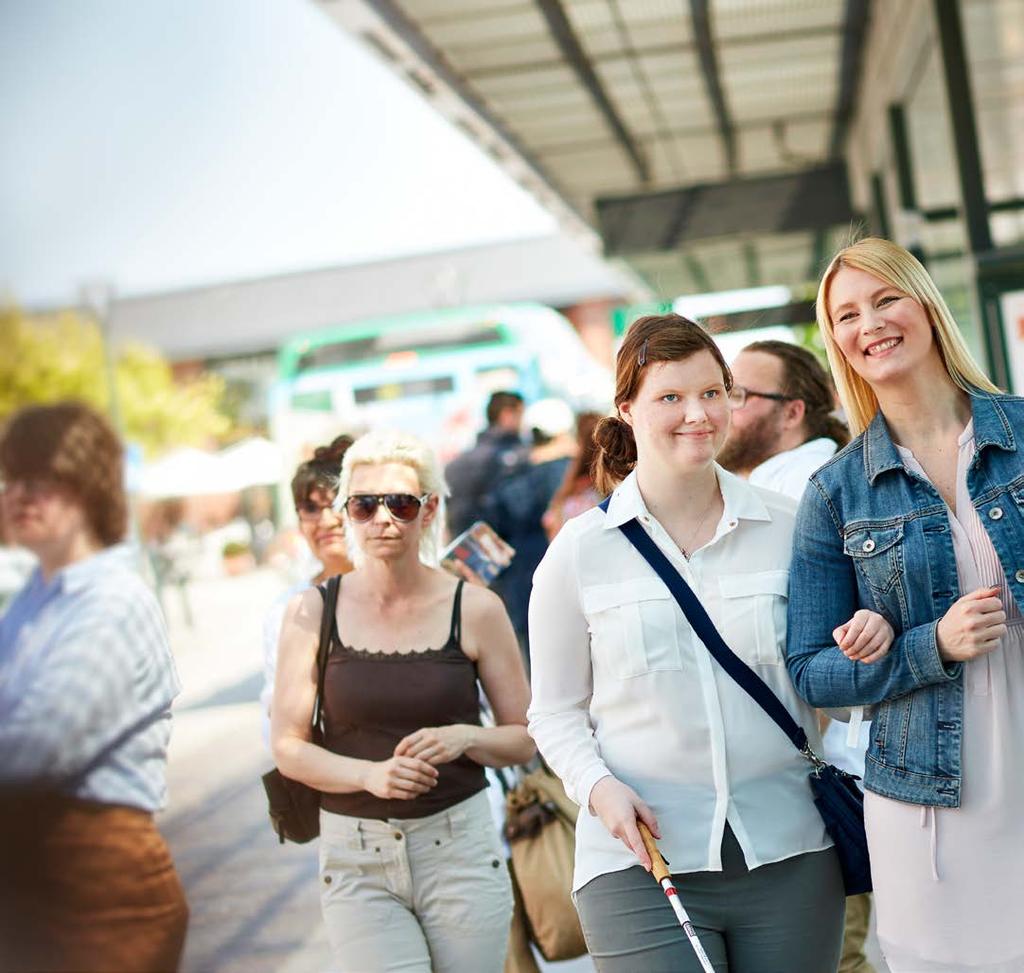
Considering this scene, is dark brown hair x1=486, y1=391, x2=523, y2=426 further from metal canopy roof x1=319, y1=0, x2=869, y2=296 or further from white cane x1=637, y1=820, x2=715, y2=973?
white cane x1=637, y1=820, x2=715, y2=973

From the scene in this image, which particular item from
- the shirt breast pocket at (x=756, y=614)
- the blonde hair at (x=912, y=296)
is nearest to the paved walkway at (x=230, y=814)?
the shirt breast pocket at (x=756, y=614)

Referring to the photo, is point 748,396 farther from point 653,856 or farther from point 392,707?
point 653,856

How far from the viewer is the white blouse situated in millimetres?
2590

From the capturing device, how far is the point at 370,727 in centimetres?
328

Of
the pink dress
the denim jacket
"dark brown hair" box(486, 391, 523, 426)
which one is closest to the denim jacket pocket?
the denim jacket

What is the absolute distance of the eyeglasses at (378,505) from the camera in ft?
11.2

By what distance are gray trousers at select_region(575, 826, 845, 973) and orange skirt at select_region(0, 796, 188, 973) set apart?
860 millimetres

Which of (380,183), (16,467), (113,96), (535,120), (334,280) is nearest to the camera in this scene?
(16,467)

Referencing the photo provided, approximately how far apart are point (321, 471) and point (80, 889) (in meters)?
1.71

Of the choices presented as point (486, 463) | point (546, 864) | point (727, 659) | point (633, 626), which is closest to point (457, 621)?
point (546, 864)

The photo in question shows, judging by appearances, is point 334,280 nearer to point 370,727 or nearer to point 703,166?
point 703,166

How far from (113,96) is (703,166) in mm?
14266

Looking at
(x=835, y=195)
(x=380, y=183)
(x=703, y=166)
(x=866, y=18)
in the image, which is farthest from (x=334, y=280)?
(x=380, y=183)

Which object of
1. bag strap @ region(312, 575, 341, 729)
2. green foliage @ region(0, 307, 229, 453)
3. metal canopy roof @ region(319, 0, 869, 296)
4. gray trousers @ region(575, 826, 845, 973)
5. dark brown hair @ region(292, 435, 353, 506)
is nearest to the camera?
green foliage @ region(0, 307, 229, 453)
